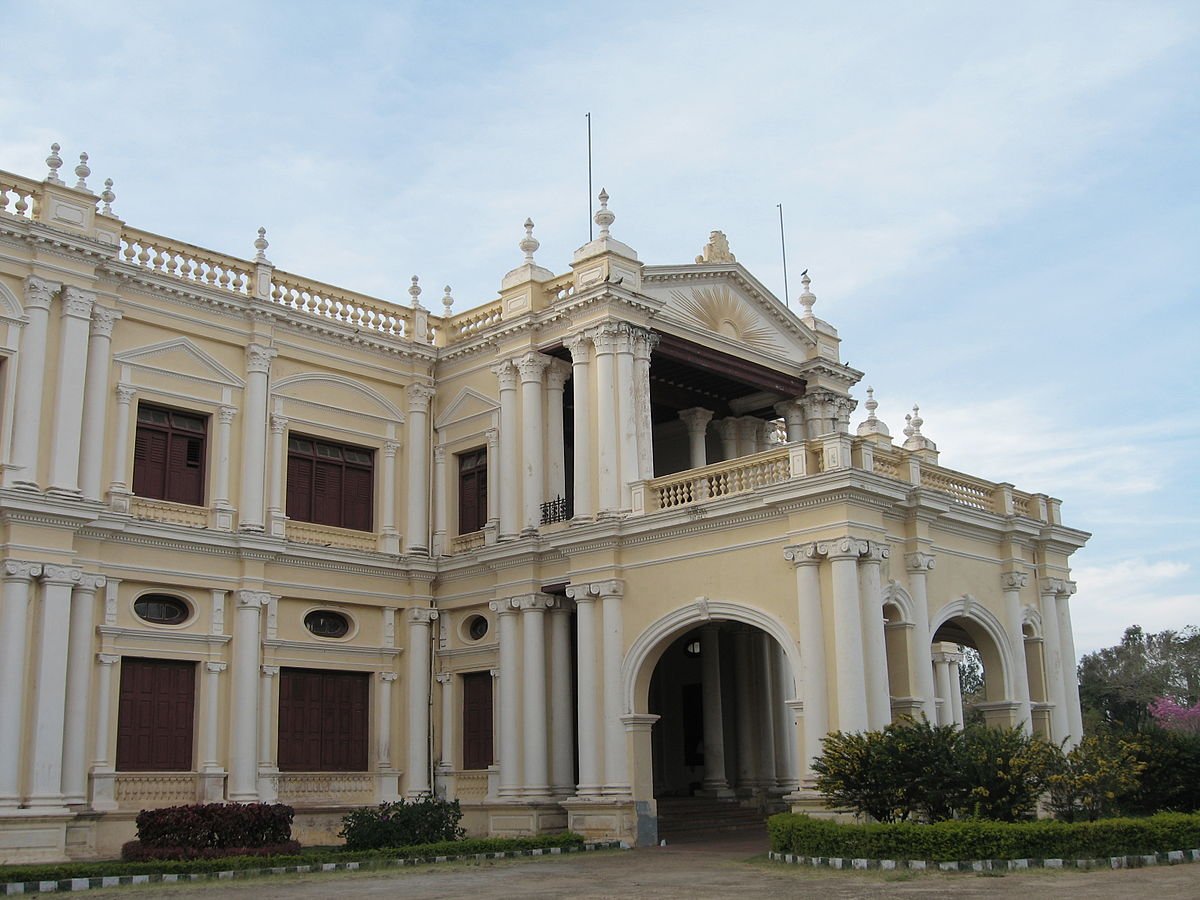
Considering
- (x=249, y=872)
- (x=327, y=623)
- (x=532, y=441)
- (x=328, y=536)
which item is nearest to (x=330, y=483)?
(x=328, y=536)

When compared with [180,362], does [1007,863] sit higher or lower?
lower

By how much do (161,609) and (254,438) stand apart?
352 centimetres

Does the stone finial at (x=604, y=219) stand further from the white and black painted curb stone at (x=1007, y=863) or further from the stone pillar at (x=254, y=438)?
the white and black painted curb stone at (x=1007, y=863)

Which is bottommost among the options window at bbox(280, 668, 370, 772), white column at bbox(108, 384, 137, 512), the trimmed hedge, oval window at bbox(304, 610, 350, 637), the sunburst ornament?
the trimmed hedge

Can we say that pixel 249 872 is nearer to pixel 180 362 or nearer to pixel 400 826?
pixel 400 826

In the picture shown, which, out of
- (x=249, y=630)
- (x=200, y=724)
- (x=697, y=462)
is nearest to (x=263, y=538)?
(x=249, y=630)

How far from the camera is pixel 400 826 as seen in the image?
20141mm

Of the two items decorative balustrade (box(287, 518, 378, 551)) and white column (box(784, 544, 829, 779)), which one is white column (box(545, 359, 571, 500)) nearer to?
decorative balustrade (box(287, 518, 378, 551))

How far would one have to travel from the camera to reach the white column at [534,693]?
911 inches

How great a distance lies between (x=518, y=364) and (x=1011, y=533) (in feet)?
31.9

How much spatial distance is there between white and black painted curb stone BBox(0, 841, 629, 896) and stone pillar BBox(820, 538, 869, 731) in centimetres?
504

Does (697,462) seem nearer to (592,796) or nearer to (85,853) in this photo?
(592,796)

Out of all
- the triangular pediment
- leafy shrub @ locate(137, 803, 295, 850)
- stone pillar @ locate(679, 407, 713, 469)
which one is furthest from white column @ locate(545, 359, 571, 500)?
leafy shrub @ locate(137, 803, 295, 850)

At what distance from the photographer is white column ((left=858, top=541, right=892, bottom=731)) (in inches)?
758
